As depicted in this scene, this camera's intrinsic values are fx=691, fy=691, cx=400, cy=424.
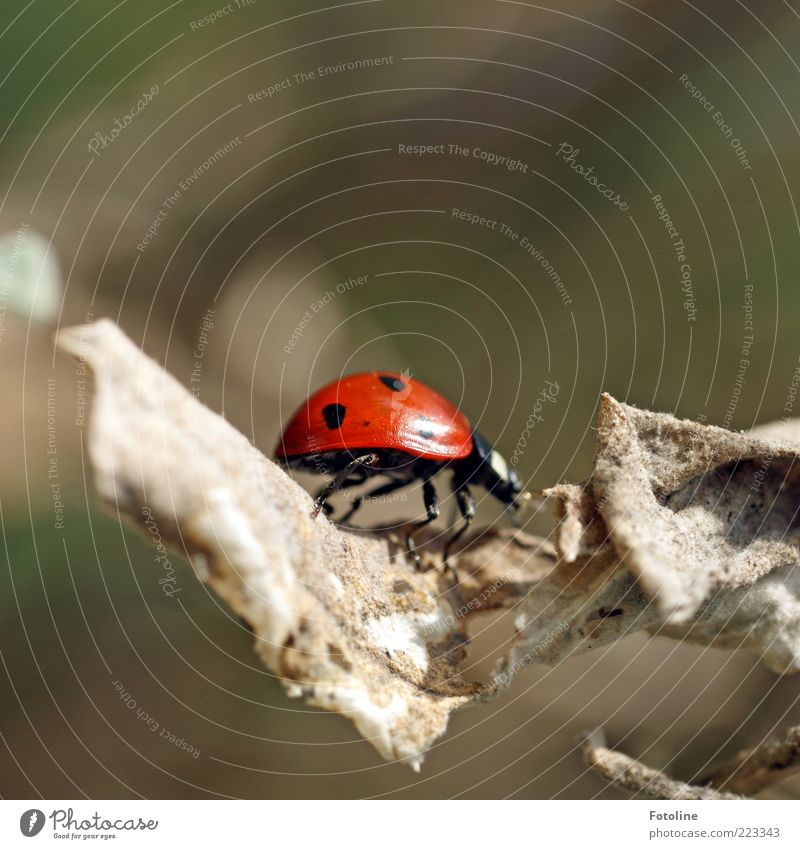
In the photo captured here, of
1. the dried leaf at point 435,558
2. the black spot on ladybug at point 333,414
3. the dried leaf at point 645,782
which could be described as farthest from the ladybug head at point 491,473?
the dried leaf at point 645,782

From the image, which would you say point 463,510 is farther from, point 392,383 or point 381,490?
point 392,383

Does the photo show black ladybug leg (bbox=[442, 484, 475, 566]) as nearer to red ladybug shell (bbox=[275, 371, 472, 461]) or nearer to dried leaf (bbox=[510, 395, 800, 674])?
red ladybug shell (bbox=[275, 371, 472, 461])

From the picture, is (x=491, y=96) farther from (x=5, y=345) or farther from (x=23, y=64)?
(x=5, y=345)

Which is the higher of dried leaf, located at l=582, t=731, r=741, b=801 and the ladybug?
the ladybug

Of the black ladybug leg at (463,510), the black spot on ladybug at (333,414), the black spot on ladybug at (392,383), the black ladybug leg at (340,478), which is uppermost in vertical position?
the black spot on ladybug at (392,383)

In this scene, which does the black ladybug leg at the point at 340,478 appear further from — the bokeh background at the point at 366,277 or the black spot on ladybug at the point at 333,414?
the bokeh background at the point at 366,277

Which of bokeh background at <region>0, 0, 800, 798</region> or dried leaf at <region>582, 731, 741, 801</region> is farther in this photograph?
bokeh background at <region>0, 0, 800, 798</region>

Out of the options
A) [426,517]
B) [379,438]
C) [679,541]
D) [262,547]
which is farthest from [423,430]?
[262,547]

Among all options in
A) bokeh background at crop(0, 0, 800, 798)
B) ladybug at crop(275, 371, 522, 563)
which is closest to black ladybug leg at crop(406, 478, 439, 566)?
ladybug at crop(275, 371, 522, 563)
